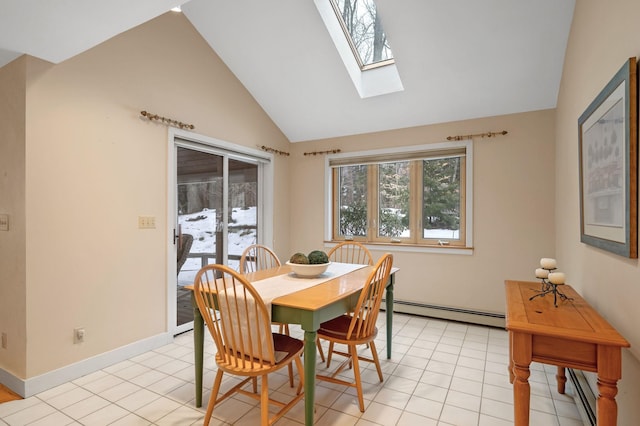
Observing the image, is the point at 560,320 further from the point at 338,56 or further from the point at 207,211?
the point at 207,211

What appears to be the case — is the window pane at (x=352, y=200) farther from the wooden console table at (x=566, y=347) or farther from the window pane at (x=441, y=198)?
the wooden console table at (x=566, y=347)

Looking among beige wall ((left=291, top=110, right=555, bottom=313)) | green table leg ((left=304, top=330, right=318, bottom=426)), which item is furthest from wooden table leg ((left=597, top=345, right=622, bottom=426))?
beige wall ((left=291, top=110, right=555, bottom=313))

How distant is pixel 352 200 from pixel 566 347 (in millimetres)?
3315

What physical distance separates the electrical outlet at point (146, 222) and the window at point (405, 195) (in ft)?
7.59

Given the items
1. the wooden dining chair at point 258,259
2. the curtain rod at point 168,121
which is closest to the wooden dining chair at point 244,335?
the wooden dining chair at point 258,259

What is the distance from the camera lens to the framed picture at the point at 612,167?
1331 millimetres

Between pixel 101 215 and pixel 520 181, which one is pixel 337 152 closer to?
pixel 520 181

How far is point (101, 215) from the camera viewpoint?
8.65 feet

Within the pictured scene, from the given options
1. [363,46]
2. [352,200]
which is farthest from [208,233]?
[363,46]

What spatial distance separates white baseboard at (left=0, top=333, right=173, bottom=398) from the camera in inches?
88.4

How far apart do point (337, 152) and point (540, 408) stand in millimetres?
3338

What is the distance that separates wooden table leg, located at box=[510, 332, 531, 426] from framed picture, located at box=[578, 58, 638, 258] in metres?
0.54

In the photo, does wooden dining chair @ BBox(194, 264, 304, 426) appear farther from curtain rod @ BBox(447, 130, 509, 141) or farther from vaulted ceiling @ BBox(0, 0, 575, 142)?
curtain rod @ BBox(447, 130, 509, 141)

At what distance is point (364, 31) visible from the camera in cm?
355
